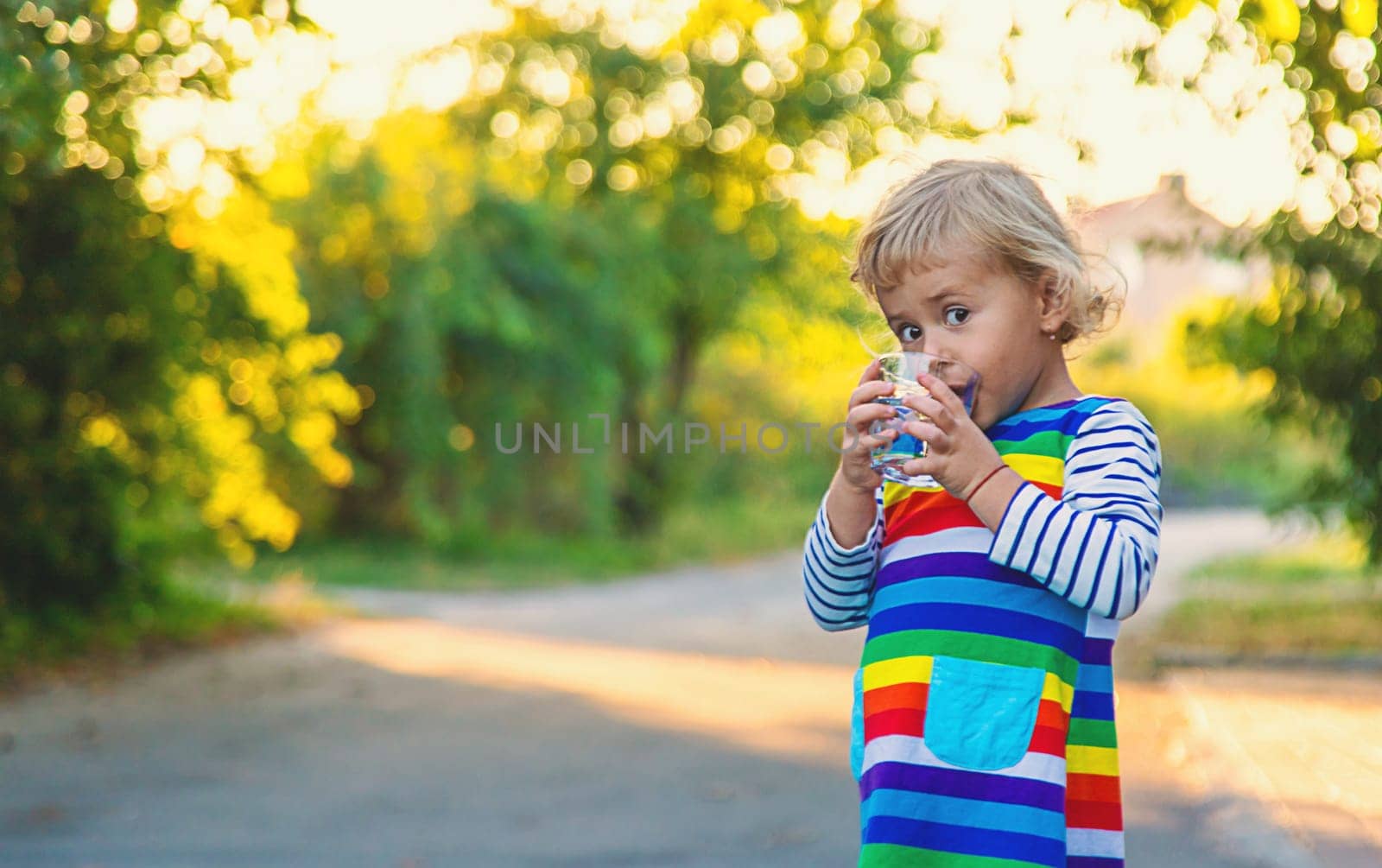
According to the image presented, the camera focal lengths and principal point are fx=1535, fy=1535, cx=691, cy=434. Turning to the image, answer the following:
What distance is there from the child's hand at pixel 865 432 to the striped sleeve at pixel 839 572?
51 mm

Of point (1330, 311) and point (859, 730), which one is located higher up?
point (1330, 311)

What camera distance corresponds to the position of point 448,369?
51.3 feet

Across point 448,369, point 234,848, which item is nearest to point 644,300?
point 448,369

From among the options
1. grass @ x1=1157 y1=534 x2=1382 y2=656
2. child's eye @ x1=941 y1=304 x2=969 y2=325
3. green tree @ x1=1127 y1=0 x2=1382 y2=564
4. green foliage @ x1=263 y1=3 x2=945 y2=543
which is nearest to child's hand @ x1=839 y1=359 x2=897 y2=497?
child's eye @ x1=941 y1=304 x2=969 y2=325

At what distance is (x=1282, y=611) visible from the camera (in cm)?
1098

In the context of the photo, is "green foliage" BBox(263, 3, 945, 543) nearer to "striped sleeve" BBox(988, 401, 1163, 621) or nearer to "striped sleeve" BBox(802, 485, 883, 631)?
"striped sleeve" BBox(802, 485, 883, 631)

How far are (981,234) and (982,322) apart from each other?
118mm

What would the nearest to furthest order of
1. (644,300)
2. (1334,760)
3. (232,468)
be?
(1334,760) < (232,468) < (644,300)

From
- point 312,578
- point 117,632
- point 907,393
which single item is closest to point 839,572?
point 907,393

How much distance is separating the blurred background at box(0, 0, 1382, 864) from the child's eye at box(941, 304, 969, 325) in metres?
0.30

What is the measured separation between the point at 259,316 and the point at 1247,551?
43.4 ft

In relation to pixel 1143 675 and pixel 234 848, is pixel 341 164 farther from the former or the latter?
pixel 234 848

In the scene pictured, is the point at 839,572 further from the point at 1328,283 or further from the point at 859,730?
the point at 1328,283

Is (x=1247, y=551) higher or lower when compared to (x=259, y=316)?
higher
